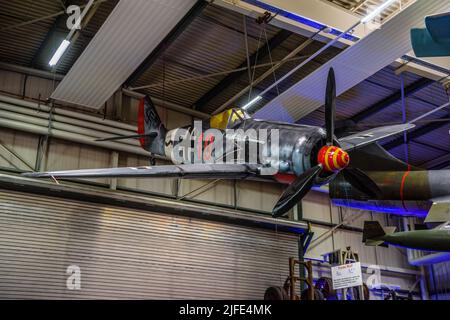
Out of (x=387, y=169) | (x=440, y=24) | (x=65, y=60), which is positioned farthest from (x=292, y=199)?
(x=65, y=60)

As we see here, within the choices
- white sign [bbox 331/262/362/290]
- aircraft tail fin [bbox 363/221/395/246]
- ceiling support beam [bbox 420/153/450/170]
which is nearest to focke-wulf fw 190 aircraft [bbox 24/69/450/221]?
aircraft tail fin [bbox 363/221/395/246]

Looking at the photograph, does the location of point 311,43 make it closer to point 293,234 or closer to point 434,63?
point 434,63

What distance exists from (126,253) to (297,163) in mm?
4568

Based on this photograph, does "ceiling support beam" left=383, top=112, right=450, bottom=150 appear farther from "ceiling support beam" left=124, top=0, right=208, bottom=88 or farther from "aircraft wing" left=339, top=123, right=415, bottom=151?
"ceiling support beam" left=124, top=0, right=208, bottom=88

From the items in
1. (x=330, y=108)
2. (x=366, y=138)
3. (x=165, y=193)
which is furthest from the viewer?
(x=165, y=193)

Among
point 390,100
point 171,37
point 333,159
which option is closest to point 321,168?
point 333,159

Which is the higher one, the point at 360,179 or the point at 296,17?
the point at 296,17

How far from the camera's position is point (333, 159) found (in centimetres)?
627

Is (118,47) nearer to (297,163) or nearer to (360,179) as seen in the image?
(297,163)

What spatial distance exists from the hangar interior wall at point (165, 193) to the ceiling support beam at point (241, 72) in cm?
59

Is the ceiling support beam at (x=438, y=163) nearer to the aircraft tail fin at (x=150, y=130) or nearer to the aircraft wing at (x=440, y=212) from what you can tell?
the aircraft wing at (x=440, y=212)

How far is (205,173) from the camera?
687 centimetres
